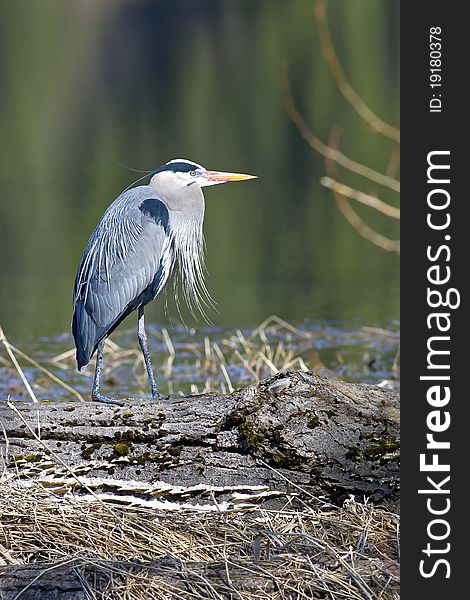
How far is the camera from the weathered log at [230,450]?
12.5ft

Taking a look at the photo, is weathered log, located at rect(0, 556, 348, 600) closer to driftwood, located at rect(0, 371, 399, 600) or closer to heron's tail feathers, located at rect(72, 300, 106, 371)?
driftwood, located at rect(0, 371, 399, 600)

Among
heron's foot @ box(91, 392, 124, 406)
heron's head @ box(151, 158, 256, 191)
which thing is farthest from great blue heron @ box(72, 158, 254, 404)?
heron's foot @ box(91, 392, 124, 406)

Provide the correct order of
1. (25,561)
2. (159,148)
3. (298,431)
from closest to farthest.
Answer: (25,561)
(298,431)
(159,148)

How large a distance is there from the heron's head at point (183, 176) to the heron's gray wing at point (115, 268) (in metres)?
0.13

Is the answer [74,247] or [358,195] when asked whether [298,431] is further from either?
[74,247]

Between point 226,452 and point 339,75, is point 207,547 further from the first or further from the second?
point 339,75

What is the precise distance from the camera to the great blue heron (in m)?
5.00

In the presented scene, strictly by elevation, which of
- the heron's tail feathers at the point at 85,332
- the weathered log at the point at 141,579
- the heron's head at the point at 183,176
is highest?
the heron's head at the point at 183,176

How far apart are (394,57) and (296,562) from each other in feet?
69.2

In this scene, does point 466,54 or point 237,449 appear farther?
point 237,449

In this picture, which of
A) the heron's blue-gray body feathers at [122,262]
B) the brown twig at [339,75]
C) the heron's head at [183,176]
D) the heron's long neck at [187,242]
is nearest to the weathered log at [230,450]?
the brown twig at [339,75]

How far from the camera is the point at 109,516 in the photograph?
374 cm

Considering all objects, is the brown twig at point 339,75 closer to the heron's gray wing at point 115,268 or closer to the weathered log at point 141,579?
the weathered log at point 141,579

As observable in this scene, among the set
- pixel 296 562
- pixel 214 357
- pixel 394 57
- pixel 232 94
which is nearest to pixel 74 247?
pixel 214 357
